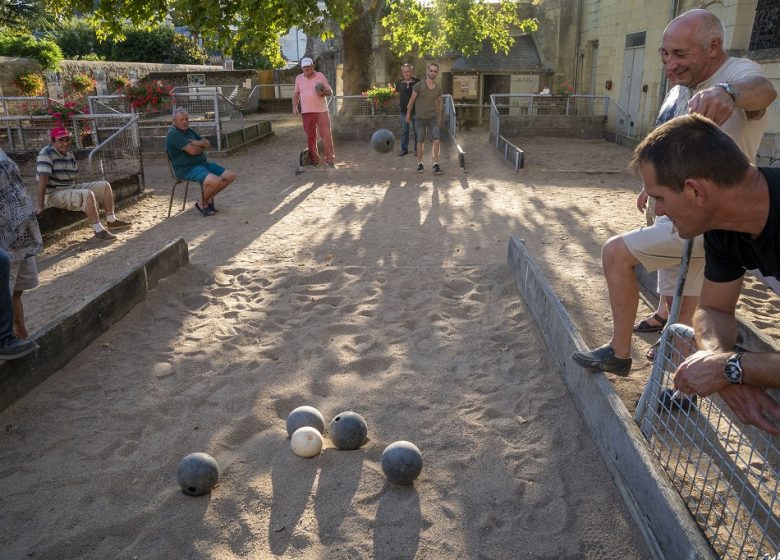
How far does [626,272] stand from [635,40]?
16.7 metres

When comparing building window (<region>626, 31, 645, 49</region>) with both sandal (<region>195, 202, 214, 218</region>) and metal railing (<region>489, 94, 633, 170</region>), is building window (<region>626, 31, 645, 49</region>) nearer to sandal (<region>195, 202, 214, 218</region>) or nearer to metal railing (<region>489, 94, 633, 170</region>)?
metal railing (<region>489, 94, 633, 170</region>)

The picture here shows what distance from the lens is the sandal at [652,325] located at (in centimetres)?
478

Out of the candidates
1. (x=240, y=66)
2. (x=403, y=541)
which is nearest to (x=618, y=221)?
(x=403, y=541)

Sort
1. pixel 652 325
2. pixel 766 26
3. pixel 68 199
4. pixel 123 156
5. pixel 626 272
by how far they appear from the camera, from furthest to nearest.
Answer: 1. pixel 766 26
2. pixel 123 156
3. pixel 68 199
4. pixel 652 325
5. pixel 626 272

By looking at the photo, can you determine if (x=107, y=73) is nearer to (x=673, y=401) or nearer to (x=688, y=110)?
(x=688, y=110)

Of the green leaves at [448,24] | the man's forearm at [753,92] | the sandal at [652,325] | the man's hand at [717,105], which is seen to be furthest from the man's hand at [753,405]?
the green leaves at [448,24]

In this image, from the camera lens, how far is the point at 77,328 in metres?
4.71

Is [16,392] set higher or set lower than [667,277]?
lower

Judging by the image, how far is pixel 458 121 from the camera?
779 inches

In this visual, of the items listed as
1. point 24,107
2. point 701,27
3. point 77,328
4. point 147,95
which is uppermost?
point 701,27

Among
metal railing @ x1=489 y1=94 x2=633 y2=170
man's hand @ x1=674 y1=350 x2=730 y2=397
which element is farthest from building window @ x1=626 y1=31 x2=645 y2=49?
man's hand @ x1=674 y1=350 x2=730 y2=397

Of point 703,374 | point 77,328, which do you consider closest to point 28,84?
point 77,328

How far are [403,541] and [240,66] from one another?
41.4m

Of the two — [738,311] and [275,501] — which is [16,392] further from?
[738,311]
